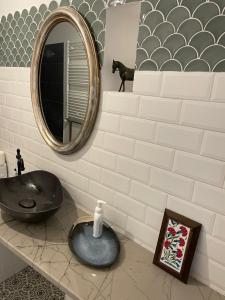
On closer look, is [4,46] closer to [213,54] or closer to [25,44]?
[25,44]


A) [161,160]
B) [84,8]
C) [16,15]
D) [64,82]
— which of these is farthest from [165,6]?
[16,15]

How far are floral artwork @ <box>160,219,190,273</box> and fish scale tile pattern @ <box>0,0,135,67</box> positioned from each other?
0.81 meters

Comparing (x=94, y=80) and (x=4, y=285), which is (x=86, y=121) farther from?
(x=4, y=285)

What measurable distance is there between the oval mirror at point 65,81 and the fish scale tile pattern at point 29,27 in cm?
4

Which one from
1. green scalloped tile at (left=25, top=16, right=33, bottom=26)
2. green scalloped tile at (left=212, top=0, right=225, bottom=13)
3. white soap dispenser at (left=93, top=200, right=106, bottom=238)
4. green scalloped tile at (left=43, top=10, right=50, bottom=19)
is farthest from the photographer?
green scalloped tile at (left=25, top=16, right=33, bottom=26)

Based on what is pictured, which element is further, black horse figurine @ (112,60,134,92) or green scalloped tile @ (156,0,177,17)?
black horse figurine @ (112,60,134,92)

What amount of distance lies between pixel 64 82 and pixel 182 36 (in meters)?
0.73

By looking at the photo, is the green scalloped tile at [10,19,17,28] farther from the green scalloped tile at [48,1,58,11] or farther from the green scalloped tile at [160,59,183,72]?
the green scalloped tile at [160,59,183,72]

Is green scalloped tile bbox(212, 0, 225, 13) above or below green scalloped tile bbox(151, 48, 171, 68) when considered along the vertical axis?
above

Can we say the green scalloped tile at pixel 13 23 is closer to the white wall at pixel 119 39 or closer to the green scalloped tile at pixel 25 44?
the green scalloped tile at pixel 25 44

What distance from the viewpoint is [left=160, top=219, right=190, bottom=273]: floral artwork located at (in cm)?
95

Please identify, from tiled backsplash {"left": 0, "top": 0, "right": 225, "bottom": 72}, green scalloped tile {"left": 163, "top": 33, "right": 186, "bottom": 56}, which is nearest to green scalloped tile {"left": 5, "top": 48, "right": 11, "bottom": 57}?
tiled backsplash {"left": 0, "top": 0, "right": 225, "bottom": 72}

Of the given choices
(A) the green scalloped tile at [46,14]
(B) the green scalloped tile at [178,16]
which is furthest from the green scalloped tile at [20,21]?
(B) the green scalloped tile at [178,16]

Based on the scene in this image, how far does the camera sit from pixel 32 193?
145 centimetres
